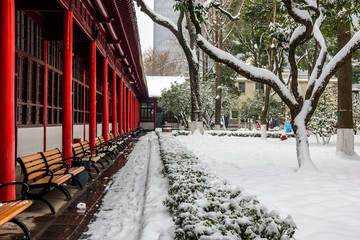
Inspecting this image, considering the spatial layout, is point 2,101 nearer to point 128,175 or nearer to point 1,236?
point 1,236

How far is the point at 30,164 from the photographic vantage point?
4598 millimetres

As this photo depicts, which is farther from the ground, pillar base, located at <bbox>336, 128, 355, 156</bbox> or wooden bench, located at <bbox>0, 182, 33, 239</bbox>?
pillar base, located at <bbox>336, 128, 355, 156</bbox>

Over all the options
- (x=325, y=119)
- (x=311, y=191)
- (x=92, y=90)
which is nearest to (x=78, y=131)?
(x=92, y=90)

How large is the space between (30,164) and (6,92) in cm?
139

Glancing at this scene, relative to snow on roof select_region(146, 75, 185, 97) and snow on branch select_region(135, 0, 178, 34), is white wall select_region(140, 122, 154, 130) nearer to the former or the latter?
snow on roof select_region(146, 75, 185, 97)

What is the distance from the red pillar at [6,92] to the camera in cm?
366

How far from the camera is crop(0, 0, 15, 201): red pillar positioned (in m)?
3.66

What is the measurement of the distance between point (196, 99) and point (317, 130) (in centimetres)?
648

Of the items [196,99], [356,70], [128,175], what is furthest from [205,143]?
[356,70]

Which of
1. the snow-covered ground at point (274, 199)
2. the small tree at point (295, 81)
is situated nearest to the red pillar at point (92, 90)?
the snow-covered ground at point (274, 199)

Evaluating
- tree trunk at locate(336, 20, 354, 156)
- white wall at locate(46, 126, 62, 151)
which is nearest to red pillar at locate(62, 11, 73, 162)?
white wall at locate(46, 126, 62, 151)

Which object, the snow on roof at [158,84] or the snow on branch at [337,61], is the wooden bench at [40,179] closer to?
the snow on branch at [337,61]

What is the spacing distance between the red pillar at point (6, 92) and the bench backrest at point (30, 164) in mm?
547

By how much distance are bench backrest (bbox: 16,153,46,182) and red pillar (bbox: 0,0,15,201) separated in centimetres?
55
